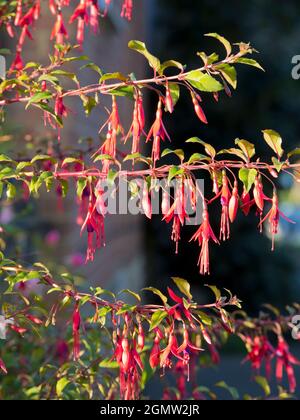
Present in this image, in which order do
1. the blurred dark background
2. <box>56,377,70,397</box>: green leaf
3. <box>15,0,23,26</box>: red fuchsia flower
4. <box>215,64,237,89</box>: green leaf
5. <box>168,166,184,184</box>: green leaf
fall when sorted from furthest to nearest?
the blurred dark background
<box>15,0,23,26</box>: red fuchsia flower
<box>56,377,70,397</box>: green leaf
<box>215,64,237,89</box>: green leaf
<box>168,166,184,184</box>: green leaf

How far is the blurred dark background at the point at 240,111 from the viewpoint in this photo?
991 cm

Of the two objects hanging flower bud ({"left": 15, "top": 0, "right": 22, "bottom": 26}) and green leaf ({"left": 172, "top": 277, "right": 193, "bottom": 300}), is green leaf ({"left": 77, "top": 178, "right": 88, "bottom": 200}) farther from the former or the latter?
hanging flower bud ({"left": 15, "top": 0, "right": 22, "bottom": 26})

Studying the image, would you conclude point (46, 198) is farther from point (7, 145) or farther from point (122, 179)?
point (122, 179)

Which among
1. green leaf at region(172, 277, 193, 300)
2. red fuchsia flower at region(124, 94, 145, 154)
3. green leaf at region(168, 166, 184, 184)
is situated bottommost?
green leaf at region(172, 277, 193, 300)

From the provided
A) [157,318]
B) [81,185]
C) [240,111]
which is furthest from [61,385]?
[240,111]

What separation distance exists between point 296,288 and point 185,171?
31.6 feet

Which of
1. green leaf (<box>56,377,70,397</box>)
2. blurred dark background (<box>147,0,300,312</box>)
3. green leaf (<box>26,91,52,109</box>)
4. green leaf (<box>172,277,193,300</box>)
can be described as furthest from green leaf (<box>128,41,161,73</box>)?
blurred dark background (<box>147,0,300,312</box>)

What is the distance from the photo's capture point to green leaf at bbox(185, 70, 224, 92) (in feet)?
5.72

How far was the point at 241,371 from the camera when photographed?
839 cm

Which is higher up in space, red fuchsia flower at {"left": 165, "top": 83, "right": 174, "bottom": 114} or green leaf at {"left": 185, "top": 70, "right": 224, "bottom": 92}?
green leaf at {"left": 185, "top": 70, "right": 224, "bottom": 92}

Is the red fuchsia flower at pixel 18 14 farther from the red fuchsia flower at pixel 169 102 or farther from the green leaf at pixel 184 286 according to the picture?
the green leaf at pixel 184 286

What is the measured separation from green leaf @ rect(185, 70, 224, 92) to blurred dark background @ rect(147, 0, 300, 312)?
782 cm

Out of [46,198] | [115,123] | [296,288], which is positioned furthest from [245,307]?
[115,123]

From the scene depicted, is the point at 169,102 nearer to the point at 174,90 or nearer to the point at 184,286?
the point at 174,90
